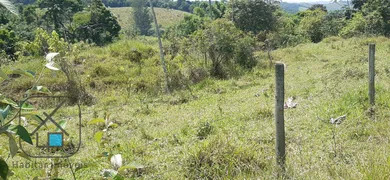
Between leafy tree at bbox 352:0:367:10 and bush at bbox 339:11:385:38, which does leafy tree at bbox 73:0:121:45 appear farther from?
leafy tree at bbox 352:0:367:10

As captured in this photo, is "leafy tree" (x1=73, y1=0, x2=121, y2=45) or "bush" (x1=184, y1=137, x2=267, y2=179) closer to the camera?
"bush" (x1=184, y1=137, x2=267, y2=179)

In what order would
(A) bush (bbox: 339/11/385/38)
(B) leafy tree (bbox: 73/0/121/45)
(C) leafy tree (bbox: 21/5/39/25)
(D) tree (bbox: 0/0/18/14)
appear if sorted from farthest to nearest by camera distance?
(C) leafy tree (bbox: 21/5/39/25) → (B) leafy tree (bbox: 73/0/121/45) → (A) bush (bbox: 339/11/385/38) → (D) tree (bbox: 0/0/18/14)

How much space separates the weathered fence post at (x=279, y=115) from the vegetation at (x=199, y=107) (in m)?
0.08

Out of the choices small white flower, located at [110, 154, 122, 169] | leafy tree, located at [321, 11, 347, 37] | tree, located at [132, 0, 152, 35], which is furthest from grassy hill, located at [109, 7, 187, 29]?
small white flower, located at [110, 154, 122, 169]

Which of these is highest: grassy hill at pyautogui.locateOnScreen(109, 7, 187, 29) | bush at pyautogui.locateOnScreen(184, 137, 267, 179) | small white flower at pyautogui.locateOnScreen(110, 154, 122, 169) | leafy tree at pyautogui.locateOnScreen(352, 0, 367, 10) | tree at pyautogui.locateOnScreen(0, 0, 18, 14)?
tree at pyautogui.locateOnScreen(0, 0, 18, 14)

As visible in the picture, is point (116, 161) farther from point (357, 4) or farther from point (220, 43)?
point (357, 4)

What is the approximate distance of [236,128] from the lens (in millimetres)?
4551

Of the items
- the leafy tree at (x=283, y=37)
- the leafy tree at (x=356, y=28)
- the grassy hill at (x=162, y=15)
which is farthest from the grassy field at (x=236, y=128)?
the grassy hill at (x=162, y=15)

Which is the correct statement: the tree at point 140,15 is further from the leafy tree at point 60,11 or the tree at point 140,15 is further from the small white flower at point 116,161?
the small white flower at point 116,161

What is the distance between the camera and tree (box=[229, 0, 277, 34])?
20.5 m

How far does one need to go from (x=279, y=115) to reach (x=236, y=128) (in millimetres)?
2027

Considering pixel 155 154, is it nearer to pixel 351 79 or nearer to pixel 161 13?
pixel 351 79

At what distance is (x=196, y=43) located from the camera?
10.7 meters

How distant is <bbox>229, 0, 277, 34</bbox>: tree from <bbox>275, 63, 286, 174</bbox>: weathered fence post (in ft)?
60.1
